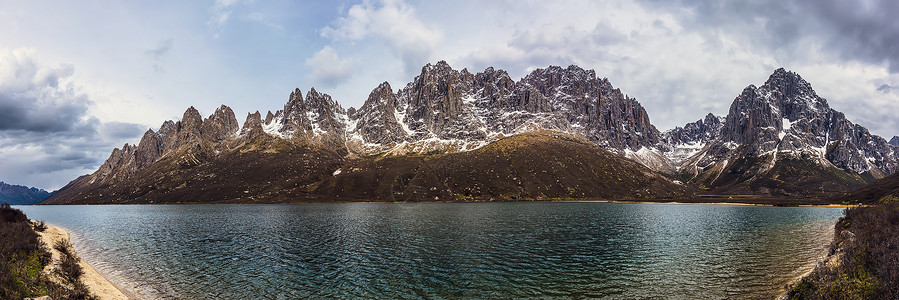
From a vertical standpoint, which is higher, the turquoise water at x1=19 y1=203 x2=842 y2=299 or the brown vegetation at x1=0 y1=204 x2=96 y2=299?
the brown vegetation at x1=0 y1=204 x2=96 y2=299

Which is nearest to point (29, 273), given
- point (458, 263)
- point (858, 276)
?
point (458, 263)

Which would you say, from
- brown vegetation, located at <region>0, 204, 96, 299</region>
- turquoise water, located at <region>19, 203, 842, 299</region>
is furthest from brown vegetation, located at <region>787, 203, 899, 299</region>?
brown vegetation, located at <region>0, 204, 96, 299</region>

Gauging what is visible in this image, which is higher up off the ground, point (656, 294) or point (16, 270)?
point (16, 270)

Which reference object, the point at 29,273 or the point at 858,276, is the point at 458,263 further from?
the point at 29,273

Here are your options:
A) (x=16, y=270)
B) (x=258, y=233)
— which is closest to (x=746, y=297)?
(x=16, y=270)

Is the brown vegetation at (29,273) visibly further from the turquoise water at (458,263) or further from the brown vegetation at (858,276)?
the brown vegetation at (858,276)

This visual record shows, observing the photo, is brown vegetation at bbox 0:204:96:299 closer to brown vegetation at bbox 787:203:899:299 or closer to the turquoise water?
the turquoise water

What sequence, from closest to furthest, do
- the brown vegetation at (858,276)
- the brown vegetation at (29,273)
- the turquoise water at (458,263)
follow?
the brown vegetation at (858,276)
the brown vegetation at (29,273)
the turquoise water at (458,263)

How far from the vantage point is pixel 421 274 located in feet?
151

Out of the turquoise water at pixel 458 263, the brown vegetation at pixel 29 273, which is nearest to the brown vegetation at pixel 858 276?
the turquoise water at pixel 458 263

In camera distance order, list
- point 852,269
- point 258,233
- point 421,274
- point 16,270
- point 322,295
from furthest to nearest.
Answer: point 258,233 < point 421,274 < point 322,295 < point 16,270 < point 852,269

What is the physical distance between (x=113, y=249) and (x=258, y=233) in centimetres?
2615

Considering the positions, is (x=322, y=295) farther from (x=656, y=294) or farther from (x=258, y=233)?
(x=258, y=233)

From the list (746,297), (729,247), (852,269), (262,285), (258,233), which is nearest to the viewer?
(852,269)
